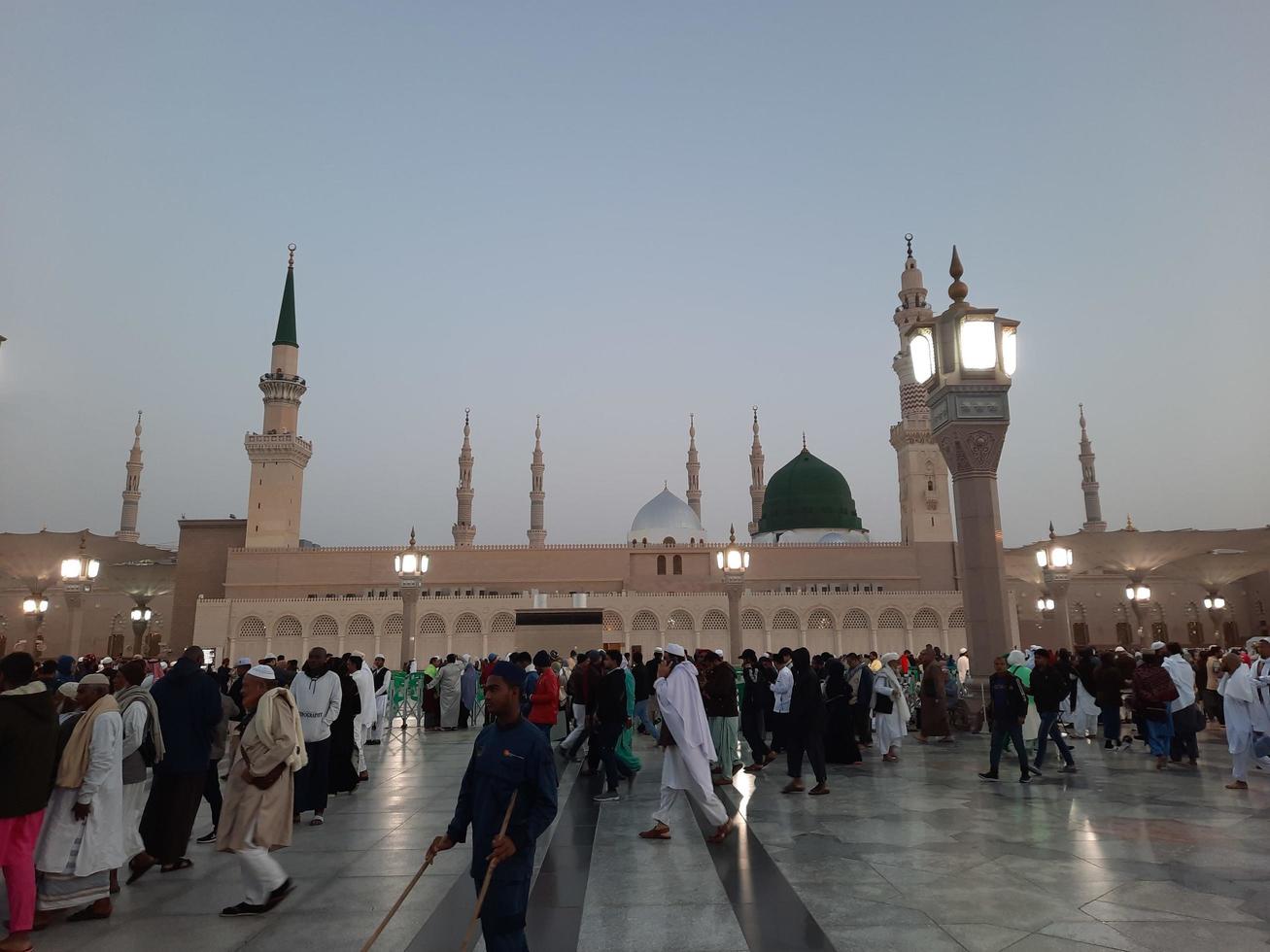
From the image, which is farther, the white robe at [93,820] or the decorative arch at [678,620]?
the decorative arch at [678,620]

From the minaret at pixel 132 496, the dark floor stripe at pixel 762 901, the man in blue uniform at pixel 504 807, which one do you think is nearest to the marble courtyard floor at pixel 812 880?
the dark floor stripe at pixel 762 901

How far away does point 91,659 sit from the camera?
9258 mm

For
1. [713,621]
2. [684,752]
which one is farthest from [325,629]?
[684,752]

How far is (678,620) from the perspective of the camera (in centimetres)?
3578

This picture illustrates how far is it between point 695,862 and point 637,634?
31.3 metres

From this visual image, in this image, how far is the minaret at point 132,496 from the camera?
48.3 m

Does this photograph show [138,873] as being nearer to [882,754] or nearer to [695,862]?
[695,862]

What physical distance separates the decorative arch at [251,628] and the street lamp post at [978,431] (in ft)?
111

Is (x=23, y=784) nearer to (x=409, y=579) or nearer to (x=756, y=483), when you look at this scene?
(x=409, y=579)

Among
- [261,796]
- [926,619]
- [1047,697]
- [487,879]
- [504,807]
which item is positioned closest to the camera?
[487,879]

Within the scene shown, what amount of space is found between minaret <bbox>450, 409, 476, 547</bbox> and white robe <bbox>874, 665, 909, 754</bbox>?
36855mm

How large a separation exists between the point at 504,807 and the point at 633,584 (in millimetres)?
36022

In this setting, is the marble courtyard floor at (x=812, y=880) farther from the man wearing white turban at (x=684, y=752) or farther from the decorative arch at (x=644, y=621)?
the decorative arch at (x=644, y=621)

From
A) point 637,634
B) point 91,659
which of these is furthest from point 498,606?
point 91,659
